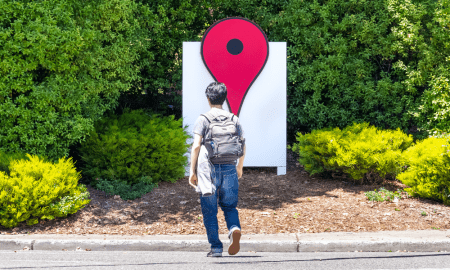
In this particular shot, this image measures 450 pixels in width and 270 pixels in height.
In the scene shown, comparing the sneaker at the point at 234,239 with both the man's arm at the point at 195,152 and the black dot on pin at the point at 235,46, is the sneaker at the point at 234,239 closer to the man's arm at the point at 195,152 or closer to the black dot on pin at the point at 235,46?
the man's arm at the point at 195,152

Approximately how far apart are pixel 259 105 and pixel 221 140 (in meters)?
4.42

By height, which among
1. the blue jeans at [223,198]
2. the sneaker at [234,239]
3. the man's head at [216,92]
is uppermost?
the man's head at [216,92]

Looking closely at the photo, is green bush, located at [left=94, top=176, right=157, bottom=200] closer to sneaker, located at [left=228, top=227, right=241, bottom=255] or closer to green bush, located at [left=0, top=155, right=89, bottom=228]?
green bush, located at [left=0, top=155, right=89, bottom=228]

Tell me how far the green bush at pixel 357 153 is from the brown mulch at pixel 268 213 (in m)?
0.33

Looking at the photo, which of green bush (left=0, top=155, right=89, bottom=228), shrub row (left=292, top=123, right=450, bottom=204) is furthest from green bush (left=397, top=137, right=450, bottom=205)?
green bush (left=0, top=155, right=89, bottom=228)

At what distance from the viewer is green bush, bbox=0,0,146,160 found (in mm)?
6703

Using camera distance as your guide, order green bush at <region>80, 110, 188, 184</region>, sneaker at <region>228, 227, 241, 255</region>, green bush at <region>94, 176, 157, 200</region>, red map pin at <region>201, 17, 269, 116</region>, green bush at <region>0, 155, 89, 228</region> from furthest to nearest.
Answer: red map pin at <region>201, 17, 269, 116</region> → green bush at <region>80, 110, 188, 184</region> → green bush at <region>94, 176, 157, 200</region> → green bush at <region>0, 155, 89, 228</region> → sneaker at <region>228, 227, 241, 255</region>

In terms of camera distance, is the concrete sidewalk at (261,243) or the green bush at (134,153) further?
the green bush at (134,153)

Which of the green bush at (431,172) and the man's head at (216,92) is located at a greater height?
the man's head at (216,92)

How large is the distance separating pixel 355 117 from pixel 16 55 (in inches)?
256

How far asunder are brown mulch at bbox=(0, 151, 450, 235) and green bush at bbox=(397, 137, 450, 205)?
18 centimetres

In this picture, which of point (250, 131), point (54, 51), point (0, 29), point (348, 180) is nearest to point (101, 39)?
point (54, 51)

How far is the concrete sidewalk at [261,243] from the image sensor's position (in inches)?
210

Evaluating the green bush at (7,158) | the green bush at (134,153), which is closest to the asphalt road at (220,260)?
the green bush at (7,158)
